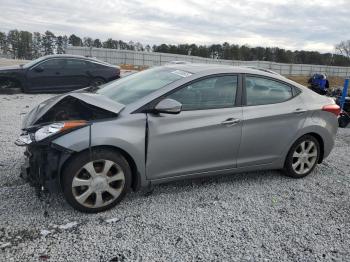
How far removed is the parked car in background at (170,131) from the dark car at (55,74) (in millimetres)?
7120

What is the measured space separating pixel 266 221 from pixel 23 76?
32.7 feet

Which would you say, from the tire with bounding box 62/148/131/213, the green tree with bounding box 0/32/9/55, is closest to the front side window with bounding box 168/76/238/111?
the tire with bounding box 62/148/131/213

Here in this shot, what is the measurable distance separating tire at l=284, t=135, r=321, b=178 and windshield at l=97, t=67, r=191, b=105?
1928 mm

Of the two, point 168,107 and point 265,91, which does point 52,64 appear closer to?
point 265,91

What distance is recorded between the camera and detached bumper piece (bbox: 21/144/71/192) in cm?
337

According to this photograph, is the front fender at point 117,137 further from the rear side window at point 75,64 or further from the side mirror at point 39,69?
the rear side window at point 75,64

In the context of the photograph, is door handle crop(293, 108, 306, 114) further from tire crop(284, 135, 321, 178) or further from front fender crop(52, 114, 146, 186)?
front fender crop(52, 114, 146, 186)

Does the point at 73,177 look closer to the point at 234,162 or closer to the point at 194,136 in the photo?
the point at 194,136

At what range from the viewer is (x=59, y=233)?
3.23 meters

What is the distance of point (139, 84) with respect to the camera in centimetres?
437

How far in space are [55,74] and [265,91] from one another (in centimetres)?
904

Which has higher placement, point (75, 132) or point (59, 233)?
point (75, 132)

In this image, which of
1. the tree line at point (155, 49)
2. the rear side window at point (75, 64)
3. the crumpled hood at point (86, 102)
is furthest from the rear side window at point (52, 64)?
the tree line at point (155, 49)

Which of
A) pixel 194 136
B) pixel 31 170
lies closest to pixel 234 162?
pixel 194 136
